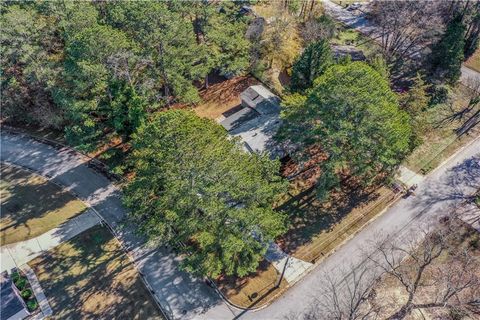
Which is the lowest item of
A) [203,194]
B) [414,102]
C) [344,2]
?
[203,194]

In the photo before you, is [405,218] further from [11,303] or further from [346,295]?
[11,303]

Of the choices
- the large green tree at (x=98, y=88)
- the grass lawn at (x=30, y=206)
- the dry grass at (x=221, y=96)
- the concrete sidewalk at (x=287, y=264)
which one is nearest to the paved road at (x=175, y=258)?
the concrete sidewalk at (x=287, y=264)

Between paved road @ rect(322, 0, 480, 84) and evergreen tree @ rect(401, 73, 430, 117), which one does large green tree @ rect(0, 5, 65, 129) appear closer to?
evergreen tree @ rect(401, 73, 430, 117)

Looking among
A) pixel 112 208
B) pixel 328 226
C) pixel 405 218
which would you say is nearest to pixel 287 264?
pixel 328 226

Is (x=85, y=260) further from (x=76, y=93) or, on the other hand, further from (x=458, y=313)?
(x=458, y=313)

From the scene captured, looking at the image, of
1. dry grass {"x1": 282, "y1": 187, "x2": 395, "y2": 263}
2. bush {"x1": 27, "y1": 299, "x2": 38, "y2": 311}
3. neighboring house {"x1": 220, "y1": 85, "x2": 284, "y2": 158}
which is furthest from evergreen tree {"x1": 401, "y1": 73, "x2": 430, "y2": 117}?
bush {"x1": 27, "y1": 299, "x2": 38, "y2": 311}

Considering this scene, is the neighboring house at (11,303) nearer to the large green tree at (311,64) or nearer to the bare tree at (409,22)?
the large green tree at (311,64)

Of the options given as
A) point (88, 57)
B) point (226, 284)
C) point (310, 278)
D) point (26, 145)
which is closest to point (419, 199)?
point (310, 278)

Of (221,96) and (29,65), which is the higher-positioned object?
(29,65)
